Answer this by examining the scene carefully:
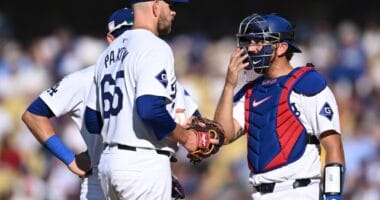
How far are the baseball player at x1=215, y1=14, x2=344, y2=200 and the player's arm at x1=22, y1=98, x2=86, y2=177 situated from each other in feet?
3.36

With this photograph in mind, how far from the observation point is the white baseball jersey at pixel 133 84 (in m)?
6.67

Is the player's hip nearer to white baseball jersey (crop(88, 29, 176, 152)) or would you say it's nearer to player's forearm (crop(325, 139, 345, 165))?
player's forearm (crop(325, 139, 345, 165))

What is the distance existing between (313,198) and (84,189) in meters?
1.52

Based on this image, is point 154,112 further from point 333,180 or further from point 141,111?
point 333,180

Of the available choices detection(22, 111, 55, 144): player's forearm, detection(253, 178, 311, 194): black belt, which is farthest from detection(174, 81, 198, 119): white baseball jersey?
detection(22, 111, 55, 144): player's forearm

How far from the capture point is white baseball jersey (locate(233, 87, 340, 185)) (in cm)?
720

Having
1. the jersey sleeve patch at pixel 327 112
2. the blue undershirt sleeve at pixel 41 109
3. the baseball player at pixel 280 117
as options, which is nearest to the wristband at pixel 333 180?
the baseball player at pixel 280 117

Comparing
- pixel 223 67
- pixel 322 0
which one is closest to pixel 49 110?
pixel 223 67

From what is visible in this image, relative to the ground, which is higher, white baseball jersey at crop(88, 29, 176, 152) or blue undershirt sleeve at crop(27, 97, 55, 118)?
white baseball jersey at crop(88, 29, 176, 152)

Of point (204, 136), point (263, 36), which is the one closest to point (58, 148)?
point (204, 136)

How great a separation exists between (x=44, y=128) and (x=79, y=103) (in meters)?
0.28

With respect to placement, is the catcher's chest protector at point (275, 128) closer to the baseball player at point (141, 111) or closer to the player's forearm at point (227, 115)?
the player's forearm at point (227, 115)

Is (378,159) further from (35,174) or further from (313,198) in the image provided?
(313,198)

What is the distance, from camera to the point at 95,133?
24.2 ft
